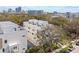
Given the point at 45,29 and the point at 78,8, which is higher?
the point at 78,8

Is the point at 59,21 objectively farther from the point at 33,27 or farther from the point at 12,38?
the point at 12,38

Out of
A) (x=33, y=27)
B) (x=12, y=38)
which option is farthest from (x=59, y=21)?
(x=12, y=38)

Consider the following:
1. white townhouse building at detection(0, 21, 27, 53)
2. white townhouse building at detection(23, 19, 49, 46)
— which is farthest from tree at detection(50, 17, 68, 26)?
white townhouse building at detection(0, 21, 27, 53)

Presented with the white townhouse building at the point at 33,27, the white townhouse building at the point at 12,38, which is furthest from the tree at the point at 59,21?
the white townhouse building at the point at 12,38

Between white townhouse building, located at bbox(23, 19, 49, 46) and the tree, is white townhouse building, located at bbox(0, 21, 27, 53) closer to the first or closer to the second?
white townhouse building, located at bbox(23, 19, 49, 46)

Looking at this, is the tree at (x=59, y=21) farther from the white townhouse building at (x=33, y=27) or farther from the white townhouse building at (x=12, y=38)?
the white townhouse building at (x=12, y=38)
